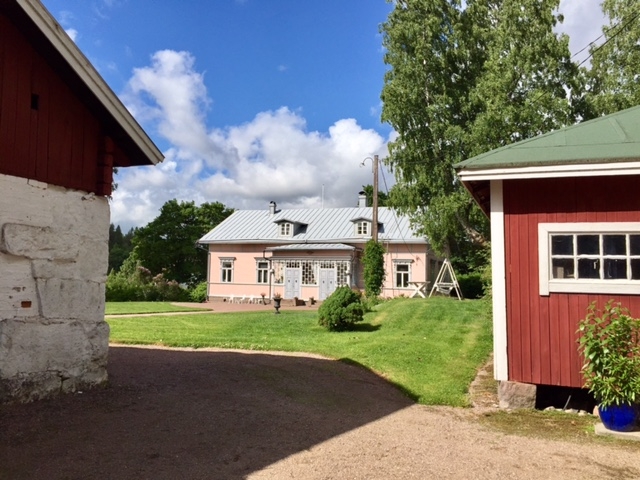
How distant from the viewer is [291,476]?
4.25 metres

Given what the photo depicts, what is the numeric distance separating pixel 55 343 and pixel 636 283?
24.3 feet

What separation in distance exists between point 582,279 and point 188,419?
523cm

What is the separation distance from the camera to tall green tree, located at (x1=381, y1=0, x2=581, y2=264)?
2064cm

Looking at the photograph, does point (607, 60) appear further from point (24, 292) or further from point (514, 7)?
point (24, 292)

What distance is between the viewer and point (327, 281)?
29.6 metres

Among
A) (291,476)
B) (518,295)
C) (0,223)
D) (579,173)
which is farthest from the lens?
(518,295)

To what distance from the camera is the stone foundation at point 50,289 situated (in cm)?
591

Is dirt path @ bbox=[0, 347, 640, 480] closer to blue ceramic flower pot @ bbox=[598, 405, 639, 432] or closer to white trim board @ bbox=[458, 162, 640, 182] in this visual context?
blue ceramic flower pot @ bbox=[598, 405, 639, 432]

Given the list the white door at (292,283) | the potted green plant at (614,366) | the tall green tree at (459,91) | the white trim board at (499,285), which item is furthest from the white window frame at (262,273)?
the potted green plant at (614,366)

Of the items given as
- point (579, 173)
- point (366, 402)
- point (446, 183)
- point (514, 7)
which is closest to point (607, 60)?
point (514, 7)

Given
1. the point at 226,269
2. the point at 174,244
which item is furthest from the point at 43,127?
the point at 174,244

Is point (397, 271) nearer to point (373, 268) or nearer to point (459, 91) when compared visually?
point (373, 268)

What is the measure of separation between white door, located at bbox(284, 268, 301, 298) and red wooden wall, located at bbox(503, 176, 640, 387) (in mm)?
23946

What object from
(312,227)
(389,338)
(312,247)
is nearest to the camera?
(389,338)
